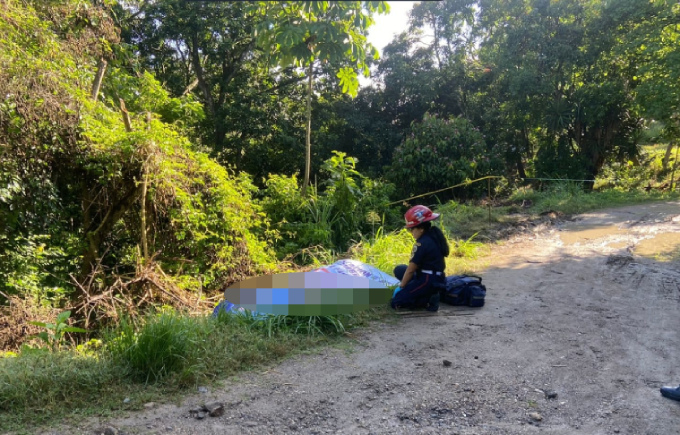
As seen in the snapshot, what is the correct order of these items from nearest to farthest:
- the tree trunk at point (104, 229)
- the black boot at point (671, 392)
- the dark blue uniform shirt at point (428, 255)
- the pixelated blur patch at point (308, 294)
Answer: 1. the black boot at point (671, 392)
2. the pixelated blur patch at point (308, 294)
3. the dark blue uniform shirt at point (428, 255)
4. the tree trunk at point (104, 229)

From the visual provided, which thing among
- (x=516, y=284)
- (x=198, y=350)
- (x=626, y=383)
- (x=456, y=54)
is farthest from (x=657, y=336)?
(x=456, y=54)

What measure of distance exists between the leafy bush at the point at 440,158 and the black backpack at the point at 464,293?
894 centimetres

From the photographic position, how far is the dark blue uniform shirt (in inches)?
183

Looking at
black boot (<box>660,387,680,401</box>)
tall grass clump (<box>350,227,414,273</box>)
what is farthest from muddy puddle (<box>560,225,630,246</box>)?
black boot (<box>660,387,680,401</box>)

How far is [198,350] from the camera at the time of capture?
3461mm

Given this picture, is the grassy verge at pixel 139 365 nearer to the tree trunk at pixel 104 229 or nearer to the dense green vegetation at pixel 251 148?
the dense green vegetation at pixel 251 148

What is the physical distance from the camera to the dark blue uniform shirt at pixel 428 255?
15.3ft

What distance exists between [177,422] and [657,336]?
391 cm

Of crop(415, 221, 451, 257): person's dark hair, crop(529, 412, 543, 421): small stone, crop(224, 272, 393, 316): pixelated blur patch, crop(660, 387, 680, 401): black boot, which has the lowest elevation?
crop(529, 412, 543, 421): small stone

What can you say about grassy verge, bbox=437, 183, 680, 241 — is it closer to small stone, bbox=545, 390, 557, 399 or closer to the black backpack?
the black backpack

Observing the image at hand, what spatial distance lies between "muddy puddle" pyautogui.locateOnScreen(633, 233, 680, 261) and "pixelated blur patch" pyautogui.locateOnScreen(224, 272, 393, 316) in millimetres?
4564

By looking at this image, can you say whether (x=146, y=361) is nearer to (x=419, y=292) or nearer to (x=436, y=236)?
(x=419, y=292)

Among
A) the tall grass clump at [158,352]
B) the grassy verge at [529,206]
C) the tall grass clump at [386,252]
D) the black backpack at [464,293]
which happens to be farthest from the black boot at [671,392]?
the grassy verge at [529,206]

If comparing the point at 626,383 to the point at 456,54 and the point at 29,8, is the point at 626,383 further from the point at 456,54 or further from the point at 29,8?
the point at 456,54
